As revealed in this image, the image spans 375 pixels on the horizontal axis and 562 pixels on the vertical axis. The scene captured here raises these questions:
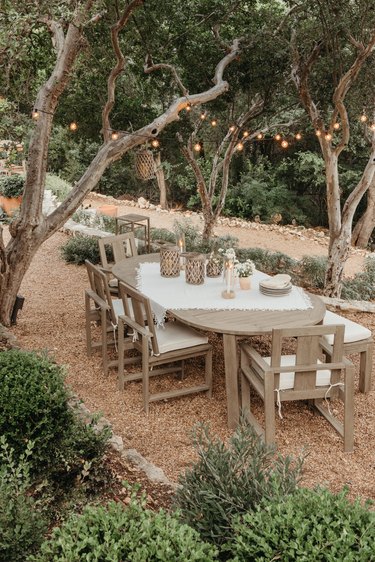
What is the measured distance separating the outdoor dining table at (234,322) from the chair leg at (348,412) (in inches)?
18.9

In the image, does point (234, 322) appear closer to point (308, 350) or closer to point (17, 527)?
point (308, 350)

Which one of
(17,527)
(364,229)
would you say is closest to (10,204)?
(364,229)

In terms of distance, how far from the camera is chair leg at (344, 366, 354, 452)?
3.65m

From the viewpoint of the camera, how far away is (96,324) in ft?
19.5

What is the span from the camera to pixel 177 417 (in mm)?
4078

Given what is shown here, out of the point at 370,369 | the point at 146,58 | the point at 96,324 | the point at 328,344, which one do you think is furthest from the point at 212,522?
the point at 146,58

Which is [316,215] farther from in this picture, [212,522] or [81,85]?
[212,522]

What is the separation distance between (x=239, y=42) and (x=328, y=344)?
17.0 feet

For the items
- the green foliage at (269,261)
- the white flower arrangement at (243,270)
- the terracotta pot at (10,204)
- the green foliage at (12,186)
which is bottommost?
the green foliage at (269,261)

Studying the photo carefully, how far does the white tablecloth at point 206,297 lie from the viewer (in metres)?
4.23

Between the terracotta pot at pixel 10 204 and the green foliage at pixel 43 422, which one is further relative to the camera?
the terracotta pot at pixel 10 204

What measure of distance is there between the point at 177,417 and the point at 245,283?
134cm

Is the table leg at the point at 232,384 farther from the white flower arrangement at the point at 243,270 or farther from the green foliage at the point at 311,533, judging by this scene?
the green foliage at the point at 311,533

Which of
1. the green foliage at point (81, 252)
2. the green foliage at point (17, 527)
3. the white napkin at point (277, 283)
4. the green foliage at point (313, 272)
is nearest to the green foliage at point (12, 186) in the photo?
the green foliage at point (81, 252)
